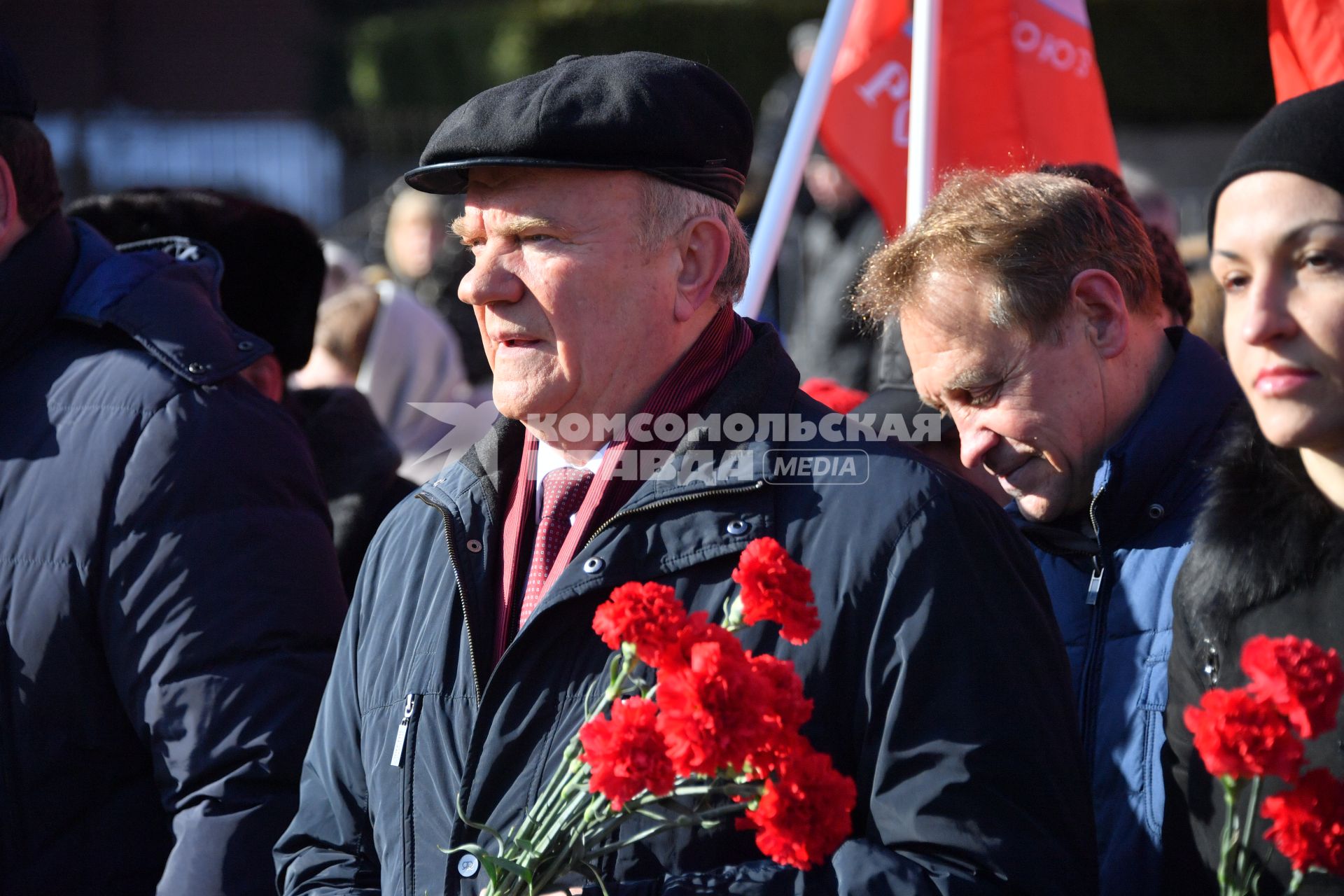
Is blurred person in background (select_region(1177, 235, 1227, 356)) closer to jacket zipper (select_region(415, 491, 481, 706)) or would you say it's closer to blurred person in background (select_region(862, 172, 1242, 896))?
blurred person in background (select_region(862, 172, 1242, 896))

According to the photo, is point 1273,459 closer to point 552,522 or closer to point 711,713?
point 711,713

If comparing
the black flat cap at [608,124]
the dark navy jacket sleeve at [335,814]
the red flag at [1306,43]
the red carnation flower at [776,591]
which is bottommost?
the dark navy jacket sleeve at [335,814]

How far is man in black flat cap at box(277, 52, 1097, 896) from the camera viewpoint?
1926 mm

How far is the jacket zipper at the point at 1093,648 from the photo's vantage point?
2.50m

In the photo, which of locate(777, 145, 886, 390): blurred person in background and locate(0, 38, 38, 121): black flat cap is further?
locate(777, 145, 886, 390): blurred person in background

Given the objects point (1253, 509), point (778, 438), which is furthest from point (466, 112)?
point (1253, 509)

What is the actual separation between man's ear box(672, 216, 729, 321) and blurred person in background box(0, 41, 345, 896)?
82 cm

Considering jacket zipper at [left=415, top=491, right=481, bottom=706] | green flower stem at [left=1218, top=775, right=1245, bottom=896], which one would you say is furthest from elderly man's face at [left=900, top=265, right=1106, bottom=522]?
green flower stem at [left=1218, top=775, right=1245, bottom=896]

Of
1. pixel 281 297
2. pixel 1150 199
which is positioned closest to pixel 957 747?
pixel 281 297

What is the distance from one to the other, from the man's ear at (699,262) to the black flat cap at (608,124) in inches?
2.3

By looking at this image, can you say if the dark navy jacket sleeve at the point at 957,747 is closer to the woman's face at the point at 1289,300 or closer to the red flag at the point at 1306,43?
the woman's face at the point at 1289,300

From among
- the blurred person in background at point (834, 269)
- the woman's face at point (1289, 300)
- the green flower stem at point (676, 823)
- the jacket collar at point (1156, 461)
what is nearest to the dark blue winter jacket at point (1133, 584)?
the jacket collar at point (1156, 461)

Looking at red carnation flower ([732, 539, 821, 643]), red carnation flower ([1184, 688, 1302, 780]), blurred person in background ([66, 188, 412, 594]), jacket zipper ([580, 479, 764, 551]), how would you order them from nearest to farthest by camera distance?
red carnation flower ([1184, 688, 1302, 780])
red carnation flower ([732, 539, 821, 643])
jacket zipper ([580, 479, 764, 551])
blurred person in background ([66, 188, 412, 594])

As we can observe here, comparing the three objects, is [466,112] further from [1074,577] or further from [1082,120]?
[1082,120]
